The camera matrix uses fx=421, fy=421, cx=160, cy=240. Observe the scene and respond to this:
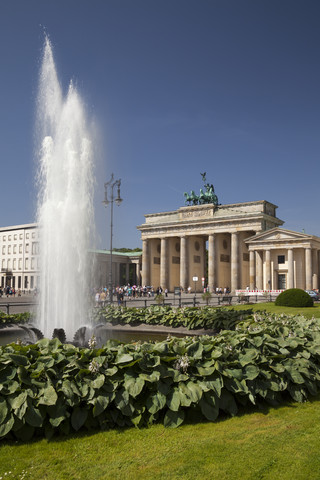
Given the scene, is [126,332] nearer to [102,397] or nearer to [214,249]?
[102,397]

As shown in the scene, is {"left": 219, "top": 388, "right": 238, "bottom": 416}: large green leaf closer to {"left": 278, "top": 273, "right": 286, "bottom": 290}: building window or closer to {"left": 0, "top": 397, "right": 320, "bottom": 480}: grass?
{"left": 0, "top": 397, "right": 320, "bottom": 480}: grass

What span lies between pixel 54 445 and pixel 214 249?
68539 millimetres

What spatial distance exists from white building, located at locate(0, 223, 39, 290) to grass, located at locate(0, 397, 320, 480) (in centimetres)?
8625

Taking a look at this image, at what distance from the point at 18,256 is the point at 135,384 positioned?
93855 mm

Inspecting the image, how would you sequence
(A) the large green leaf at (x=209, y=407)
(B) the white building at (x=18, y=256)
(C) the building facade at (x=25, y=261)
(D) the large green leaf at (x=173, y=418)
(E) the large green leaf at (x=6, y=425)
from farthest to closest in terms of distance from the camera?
(B) the white building at (x=18, y=256) < (C) the building facade at (x=25, y=261) < (A) the large green leaf at (x=209, y=407) < (D) the large green leaf at (x=173, y=418) < (E) the large green leaf at (x=6, y=425)

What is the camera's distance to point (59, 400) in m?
6.09

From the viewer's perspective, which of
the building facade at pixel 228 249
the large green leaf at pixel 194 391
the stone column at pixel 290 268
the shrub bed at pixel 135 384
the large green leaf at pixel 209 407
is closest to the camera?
the shrub bed at pixel 135 384

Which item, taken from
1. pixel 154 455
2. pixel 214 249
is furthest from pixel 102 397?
pixel 214 249

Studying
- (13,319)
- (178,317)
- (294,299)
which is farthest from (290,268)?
(13,319)

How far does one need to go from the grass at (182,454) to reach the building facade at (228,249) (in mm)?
55230

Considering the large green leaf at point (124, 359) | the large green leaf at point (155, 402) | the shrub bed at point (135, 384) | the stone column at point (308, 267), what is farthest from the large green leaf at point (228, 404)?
the stone column at point (308, 267)

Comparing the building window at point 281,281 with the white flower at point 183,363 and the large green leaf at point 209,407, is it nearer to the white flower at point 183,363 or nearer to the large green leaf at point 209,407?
the white flower at point 183,363

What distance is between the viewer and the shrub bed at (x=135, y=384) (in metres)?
5.99

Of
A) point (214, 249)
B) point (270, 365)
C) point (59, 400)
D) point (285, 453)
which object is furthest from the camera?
point (214, 249)
